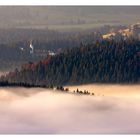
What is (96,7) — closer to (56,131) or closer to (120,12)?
(120,12)

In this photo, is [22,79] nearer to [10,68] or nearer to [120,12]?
[10,68]

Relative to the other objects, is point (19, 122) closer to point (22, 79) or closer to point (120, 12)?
point (22, 79)

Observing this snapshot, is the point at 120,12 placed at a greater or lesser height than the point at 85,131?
greater

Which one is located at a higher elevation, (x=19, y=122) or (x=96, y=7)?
(x=96, y=7)

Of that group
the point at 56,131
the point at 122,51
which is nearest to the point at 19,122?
the point at 56,131

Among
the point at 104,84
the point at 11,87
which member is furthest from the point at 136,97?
the point at 11,87
